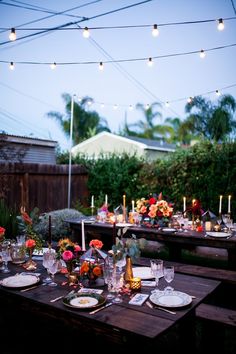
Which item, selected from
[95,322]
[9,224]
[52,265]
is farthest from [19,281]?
[9,224]

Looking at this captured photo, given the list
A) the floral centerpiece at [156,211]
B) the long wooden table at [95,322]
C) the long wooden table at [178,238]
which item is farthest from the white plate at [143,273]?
the floral centerpiece at [156,211]

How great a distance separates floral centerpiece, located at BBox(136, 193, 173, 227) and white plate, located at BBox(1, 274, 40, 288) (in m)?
2.39

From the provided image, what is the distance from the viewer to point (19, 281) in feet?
8.01

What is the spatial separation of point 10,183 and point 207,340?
6.12 metres

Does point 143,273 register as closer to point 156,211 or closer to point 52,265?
point 52,265

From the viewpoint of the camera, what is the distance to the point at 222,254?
19.5 ft

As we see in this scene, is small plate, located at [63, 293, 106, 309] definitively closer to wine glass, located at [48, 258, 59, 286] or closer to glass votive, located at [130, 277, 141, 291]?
glass votive, located at [130, 277, 141, 291]

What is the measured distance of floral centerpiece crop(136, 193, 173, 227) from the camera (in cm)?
457

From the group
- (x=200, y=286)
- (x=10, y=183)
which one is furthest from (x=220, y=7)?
(x=200, y=286)

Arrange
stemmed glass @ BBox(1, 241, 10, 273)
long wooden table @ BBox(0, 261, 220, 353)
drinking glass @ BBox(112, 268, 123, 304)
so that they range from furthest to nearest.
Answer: stemmed glass @ BBox(1, 241, 10, 273)
drinking glass @ BBox(112, 268, 123, 304)
long wooden table @ BBox(0, 261, 220, 353)

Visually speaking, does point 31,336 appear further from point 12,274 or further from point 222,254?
point 222,254

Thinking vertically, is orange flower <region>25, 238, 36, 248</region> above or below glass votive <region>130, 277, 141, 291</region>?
above

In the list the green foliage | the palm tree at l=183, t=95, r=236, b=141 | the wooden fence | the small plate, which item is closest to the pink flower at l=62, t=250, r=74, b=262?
the small plate

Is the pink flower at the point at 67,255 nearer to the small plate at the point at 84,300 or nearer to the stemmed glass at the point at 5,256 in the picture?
the small plate at the point at 84,300
